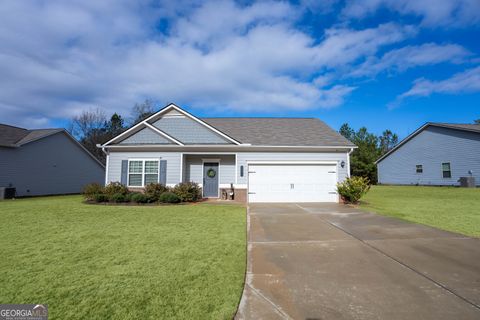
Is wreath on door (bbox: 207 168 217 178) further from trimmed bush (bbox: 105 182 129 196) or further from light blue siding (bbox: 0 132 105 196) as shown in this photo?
light blue siding (bbox: 0 132 105 196)

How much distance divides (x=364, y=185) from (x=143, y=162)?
478 inches

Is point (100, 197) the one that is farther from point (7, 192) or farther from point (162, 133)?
point (7, 192)

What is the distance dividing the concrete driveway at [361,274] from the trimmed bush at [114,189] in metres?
9.27

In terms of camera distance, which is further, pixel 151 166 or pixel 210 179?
pixel 210 179

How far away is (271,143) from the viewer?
46.7ft

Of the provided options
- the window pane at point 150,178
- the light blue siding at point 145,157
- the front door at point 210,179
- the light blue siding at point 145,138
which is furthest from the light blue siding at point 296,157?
the window pane at point 150,178

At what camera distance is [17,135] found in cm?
2019

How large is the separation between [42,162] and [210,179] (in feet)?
50.4

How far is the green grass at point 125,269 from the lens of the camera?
9.78 ft

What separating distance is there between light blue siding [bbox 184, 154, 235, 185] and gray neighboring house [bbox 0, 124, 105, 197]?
1370cm

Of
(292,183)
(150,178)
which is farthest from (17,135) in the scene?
(292,183)

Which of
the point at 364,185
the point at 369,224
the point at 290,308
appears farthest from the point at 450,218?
the point at 290,308

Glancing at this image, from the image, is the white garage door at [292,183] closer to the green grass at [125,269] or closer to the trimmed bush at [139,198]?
the trimmed bush at [139,198]

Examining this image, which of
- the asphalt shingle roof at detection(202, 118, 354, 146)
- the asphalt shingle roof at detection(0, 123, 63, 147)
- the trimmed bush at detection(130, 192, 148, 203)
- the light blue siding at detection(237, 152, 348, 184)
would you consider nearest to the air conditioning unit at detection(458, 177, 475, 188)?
the asphalt shingle roof at detection(202, 118, 354, 146)
